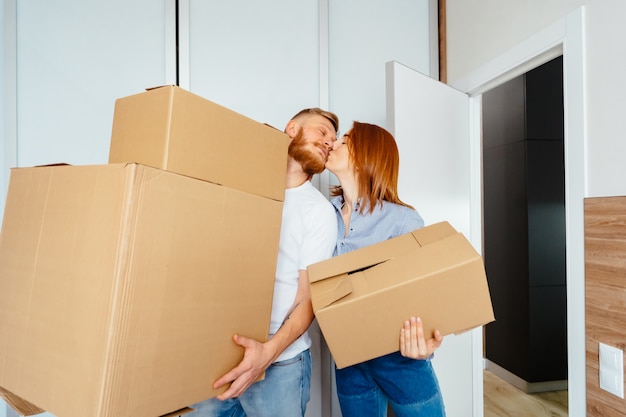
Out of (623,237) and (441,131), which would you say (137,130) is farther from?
(441,131)

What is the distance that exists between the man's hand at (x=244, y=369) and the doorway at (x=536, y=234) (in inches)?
90.5

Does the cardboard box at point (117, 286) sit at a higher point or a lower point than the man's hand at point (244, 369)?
higher

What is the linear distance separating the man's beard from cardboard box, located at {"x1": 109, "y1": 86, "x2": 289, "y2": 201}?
0.35m

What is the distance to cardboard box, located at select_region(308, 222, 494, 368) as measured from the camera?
0.87 metres

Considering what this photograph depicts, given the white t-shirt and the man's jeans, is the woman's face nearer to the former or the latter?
the white t-shirt

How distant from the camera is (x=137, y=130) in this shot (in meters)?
0.73

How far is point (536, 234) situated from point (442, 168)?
1.31m

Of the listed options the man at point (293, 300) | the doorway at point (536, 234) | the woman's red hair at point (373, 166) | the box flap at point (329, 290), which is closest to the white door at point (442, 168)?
the woman's red hair at point (373, 166)

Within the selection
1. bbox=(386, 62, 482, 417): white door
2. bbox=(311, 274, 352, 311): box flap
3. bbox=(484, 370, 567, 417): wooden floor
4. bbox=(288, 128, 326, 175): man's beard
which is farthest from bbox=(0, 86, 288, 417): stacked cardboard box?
bbox=(484, 370, 567, 417): wooden floor

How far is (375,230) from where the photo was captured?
1236 millimetres

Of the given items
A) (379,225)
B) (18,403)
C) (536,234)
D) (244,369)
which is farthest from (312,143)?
(536,234)

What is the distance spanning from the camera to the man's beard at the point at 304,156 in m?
1.23

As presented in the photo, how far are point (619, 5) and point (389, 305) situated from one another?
997 millimetres

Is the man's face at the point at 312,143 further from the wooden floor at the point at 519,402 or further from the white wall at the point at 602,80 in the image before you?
the wooden floor at the point at 519,402
